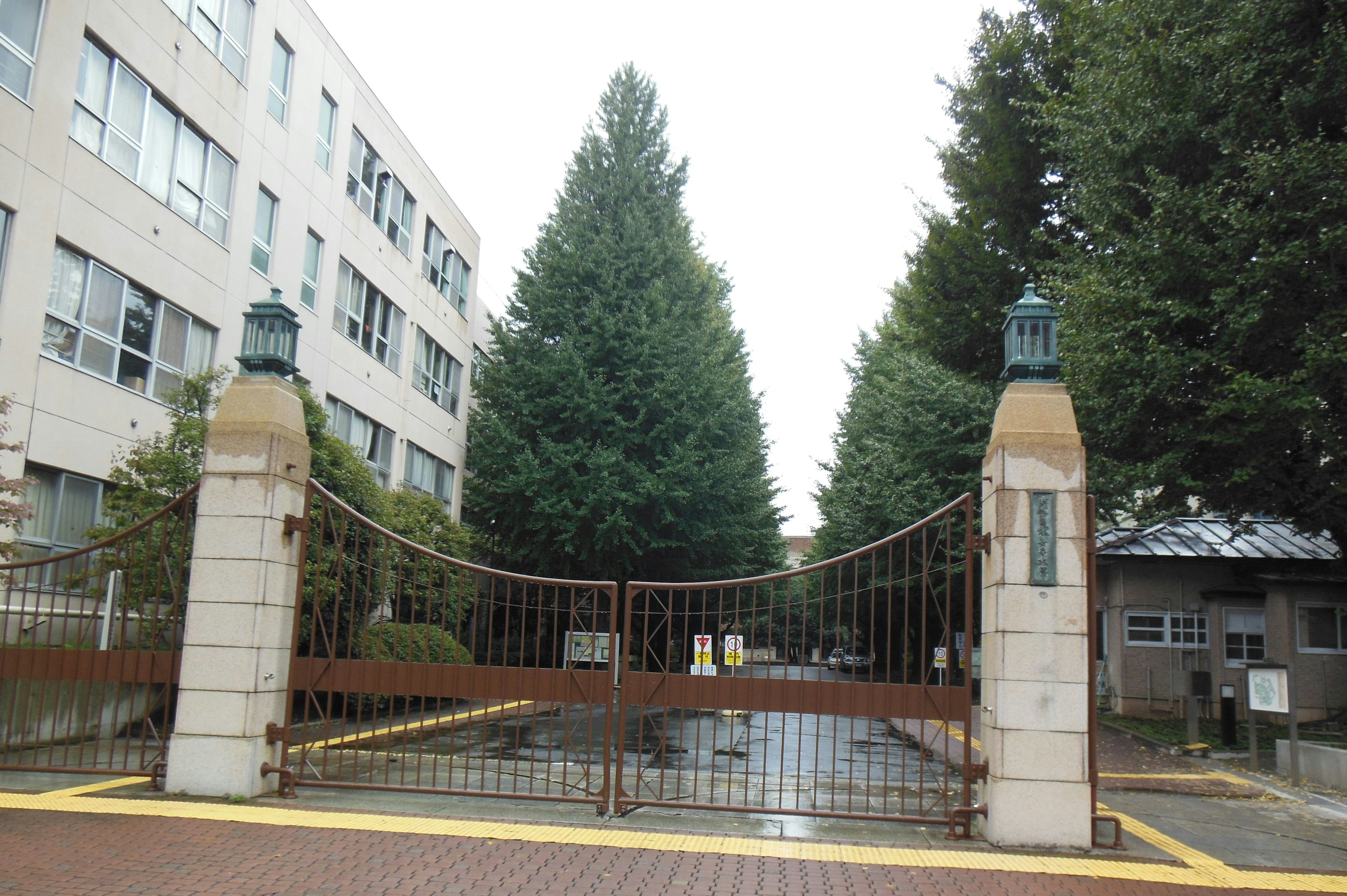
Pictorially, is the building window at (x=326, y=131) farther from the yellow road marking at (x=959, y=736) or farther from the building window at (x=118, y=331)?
the yellow road marking at (x=959, y=736)

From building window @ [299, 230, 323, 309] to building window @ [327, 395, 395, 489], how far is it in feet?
8.24

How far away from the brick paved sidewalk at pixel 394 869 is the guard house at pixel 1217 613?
15.8m

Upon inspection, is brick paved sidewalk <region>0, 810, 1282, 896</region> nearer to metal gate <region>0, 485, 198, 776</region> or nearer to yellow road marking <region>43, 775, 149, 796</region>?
yellow road marking <region>43, 775, 149, 796</region>

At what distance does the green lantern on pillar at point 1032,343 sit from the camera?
8539 mm

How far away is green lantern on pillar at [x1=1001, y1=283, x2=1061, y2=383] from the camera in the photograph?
854cm

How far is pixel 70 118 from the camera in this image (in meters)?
15.3

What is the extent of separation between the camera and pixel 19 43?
47.4 ft

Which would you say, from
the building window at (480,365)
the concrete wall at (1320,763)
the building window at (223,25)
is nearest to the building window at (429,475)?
the building window at (480,365)

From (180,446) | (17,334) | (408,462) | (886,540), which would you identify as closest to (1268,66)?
(886,540)

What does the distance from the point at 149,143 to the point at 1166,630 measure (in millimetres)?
21972

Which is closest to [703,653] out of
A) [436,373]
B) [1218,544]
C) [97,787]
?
[97,787]

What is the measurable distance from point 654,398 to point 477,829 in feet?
64.6

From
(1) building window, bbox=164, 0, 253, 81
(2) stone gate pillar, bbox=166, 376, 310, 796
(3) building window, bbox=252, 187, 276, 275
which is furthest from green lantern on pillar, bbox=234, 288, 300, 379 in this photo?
(3) building window, bbox=252, 187, 276, 275

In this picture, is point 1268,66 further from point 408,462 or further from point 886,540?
point 408,462
